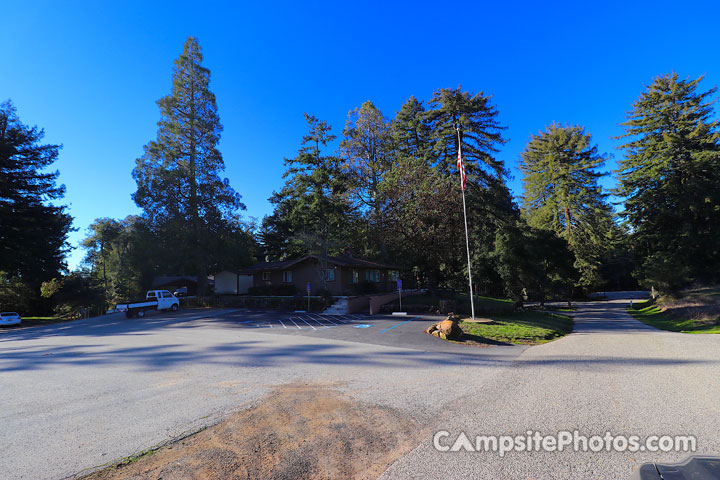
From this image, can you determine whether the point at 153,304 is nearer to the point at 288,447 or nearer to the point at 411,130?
the point at 288,447

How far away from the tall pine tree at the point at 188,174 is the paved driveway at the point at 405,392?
20.1 m

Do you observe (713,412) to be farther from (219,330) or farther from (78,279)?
(78,279)

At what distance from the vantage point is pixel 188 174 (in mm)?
31406

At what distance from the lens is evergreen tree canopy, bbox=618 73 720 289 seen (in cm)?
2448

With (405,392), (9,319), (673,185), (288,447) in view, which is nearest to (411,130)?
(673,185)

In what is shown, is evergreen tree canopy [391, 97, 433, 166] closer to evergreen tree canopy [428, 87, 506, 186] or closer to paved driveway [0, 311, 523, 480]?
evergreen tree canopy [428, 87, 506, 186]

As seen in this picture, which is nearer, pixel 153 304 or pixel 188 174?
pixel 153 304

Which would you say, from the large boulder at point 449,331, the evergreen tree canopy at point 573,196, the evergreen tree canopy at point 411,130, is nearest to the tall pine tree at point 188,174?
the evergreen tree canopy at point 411,130

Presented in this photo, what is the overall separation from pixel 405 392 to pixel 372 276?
2585cm

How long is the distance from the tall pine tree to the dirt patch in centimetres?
2838

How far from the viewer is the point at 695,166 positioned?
25.2m

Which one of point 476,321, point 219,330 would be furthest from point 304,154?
point 476,321

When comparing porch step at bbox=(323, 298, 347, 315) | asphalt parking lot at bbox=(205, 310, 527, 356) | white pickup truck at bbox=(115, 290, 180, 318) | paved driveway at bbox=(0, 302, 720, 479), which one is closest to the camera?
paved driveway at bbox=(0, 302, 720, 479)

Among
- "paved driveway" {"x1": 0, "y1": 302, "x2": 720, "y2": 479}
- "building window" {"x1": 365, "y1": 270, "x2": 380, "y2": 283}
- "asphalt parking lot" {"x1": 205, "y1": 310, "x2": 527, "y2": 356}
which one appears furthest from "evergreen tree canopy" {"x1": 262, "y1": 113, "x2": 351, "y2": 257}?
"paved driveway" {"x1": 0, "y1": 302, "x2": 720, "y2": 479}
